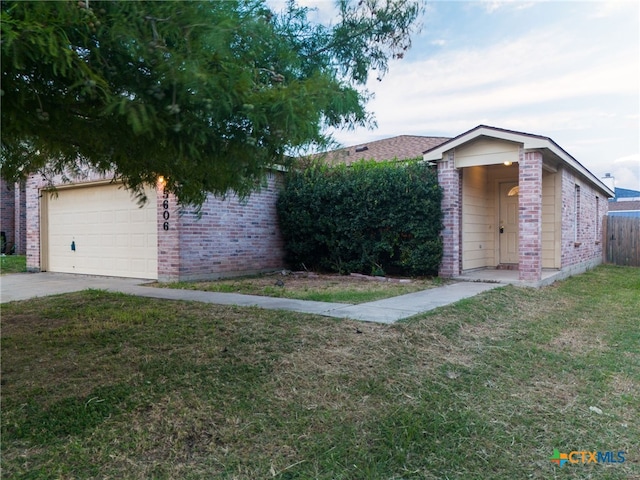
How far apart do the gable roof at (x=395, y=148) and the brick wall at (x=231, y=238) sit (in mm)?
3001

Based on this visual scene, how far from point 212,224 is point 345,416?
7547 mm

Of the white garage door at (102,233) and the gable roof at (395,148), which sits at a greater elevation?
the gable roof at (395,148)

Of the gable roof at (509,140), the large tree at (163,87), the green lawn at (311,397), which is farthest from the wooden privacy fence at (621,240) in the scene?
the large tree at (163,87)

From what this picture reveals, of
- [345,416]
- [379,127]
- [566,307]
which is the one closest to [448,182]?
[566,307]

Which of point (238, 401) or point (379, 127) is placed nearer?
point (238, 401)

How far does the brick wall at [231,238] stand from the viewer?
31.5ft

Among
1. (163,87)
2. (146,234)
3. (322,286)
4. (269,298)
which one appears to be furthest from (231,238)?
(163,87)

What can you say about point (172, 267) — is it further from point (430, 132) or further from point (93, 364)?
point (430, 132)

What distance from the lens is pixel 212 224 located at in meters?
10.0

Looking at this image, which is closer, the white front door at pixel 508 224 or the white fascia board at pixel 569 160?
the white fascia board at pixel 569 160

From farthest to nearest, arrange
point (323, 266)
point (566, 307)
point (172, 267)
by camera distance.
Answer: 1. point (323, 266)
2. point (172, 267)
3. point (566, 307)

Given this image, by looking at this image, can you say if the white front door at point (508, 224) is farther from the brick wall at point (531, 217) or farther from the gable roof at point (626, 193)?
the gable roof at point (626, 193)

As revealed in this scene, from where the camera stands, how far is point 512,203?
11.9 metres

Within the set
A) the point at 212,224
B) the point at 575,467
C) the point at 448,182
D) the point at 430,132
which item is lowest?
the point at 575,467
